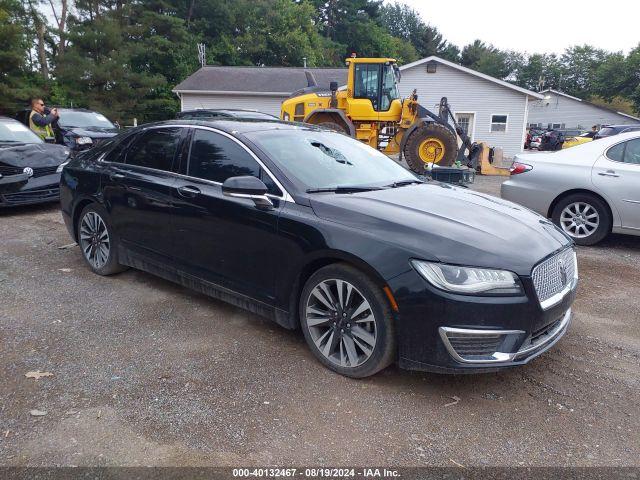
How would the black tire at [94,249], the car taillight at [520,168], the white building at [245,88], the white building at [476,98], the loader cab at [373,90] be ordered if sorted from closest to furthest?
1. the black tire at [94,249]
2. the car taillight at [520,168]
3. the loader cab at [373,90]
4. the white building at [476,98]
5. the white building at [245,88]

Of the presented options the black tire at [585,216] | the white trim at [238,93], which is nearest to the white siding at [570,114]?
the white trim at [238,93]

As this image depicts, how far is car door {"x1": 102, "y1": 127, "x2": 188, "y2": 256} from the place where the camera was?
4.31 m

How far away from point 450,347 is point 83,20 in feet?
117

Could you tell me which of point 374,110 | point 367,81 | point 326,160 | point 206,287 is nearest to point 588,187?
point 326,160

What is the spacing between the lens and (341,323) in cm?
324

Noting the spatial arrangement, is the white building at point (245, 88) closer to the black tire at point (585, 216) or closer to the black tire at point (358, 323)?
the black tire at point (585, 216)

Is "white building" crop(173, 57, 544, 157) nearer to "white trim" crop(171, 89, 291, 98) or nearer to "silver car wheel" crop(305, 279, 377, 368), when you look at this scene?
"white trim" crop(171, 89, 291, 98)

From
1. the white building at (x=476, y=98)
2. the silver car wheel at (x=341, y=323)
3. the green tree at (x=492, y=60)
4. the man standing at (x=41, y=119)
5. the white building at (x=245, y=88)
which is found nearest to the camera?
the silver car wheel at (x=341, y=323)

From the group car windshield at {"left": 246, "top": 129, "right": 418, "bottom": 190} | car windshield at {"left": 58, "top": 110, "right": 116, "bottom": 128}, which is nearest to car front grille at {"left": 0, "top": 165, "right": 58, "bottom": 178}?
car windshield at {"left": 58, "top": 110, "right": 116, "bottom": 128}

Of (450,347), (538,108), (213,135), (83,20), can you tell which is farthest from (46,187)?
(538,108)

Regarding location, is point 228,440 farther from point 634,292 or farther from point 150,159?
point 634,292

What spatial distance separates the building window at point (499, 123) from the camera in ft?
78.6

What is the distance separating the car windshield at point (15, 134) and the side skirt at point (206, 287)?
5219 millimetres

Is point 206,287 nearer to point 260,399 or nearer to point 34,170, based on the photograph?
point 260,399
